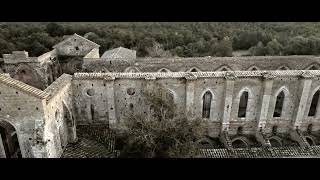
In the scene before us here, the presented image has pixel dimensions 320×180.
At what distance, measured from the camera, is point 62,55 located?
27.7m

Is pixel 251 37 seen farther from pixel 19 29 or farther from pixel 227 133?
pixel 19 29

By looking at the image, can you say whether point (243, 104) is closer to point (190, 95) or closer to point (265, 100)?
point (265, 100)

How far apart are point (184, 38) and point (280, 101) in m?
24.4

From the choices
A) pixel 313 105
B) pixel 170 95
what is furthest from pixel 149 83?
pixel 313 105

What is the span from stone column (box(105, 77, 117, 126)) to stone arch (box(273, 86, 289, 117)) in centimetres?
1045

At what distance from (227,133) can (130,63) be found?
9172 mm

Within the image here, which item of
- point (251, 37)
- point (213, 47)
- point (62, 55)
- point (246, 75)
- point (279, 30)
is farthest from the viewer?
point (279, 30)

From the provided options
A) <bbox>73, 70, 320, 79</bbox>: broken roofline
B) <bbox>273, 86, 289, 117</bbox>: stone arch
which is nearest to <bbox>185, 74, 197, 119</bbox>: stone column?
<bbox>73, 70, 320, 79</bbox>: broken roofline

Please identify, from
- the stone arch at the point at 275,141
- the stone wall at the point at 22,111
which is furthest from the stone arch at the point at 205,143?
the stone wall at the point at 22,111

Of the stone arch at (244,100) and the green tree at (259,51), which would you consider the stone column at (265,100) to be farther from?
the green tree at (259,51)

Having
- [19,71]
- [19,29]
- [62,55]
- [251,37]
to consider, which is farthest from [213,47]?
[19,29]

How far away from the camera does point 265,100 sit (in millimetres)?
17891

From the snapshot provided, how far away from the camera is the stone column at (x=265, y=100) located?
17.3 meters

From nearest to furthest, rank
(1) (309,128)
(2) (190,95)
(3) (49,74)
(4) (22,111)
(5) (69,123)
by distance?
1. (4) (22,111)
2. (5) (69,123)
3. (2) (190,95)
4. (1) (309,128)
5. (3) (49,74)
